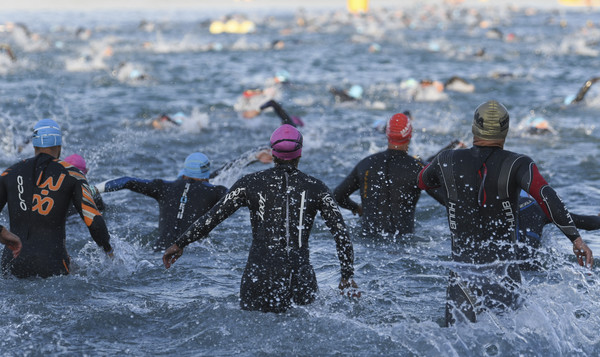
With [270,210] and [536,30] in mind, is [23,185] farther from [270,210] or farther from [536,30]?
[536,30]

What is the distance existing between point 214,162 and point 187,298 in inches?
259

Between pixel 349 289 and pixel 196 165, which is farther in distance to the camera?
pixel 196 165

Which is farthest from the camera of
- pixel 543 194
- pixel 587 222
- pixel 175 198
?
pixel 175 198

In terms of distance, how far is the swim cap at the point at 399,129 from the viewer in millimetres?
7508

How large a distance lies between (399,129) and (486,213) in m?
2.48

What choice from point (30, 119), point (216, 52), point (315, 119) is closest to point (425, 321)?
point (315, 119)

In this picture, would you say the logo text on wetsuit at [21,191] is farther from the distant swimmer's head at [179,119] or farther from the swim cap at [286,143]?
the distant swimmer's head at [179,119]

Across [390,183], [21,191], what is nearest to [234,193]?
[21,191]

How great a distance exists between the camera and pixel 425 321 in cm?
588

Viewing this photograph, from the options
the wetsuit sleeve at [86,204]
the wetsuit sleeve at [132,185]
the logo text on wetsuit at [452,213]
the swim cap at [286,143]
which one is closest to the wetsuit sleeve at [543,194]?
the logo text on wetsuit at [452,213]

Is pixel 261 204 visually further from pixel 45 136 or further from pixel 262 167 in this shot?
pixel 262 167

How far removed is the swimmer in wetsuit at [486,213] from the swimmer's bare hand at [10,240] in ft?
10.3

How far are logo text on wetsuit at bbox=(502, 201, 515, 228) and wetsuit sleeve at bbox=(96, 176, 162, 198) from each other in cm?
382

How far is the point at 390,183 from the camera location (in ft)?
24.7
